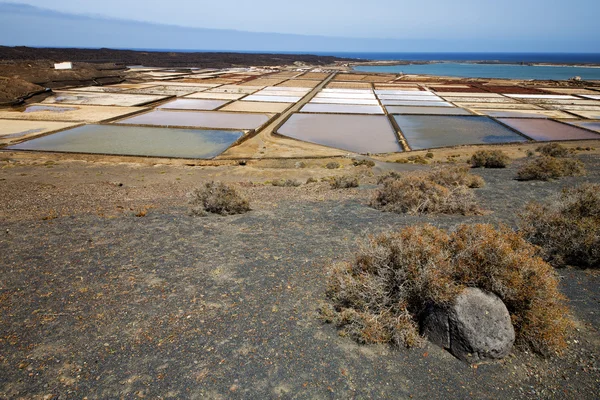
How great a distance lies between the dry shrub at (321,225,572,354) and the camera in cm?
504

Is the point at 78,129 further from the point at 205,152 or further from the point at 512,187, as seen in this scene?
the point at 512,187

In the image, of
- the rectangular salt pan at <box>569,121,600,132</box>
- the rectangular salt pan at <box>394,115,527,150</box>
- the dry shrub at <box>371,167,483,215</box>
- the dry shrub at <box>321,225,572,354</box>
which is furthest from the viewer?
the rectangular salt pan at <box>569,121,600,132</box>

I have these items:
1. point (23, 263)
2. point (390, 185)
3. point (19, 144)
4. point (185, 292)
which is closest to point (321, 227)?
point (390, 185)

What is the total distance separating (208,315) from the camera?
235 inches

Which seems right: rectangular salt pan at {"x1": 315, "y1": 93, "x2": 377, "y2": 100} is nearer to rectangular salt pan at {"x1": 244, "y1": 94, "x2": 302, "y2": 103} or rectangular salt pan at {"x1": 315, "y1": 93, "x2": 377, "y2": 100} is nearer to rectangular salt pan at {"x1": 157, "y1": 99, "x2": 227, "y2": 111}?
rectangular salt pan at {"x1": 244, "y1": 94, "x2": 302, "y2": 103}

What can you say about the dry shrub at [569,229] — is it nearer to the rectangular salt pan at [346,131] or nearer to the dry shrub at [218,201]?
the dry shrub at [218,201]

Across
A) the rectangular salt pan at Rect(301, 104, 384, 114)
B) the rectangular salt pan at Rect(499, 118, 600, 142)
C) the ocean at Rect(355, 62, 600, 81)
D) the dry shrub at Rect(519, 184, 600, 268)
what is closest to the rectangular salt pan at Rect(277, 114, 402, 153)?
the rectangular salt pan at Rect(301, 104, 384, 114)

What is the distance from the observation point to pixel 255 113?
36312mm

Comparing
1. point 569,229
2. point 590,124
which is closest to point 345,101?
point 590,124

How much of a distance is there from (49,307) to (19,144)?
76.6 feet

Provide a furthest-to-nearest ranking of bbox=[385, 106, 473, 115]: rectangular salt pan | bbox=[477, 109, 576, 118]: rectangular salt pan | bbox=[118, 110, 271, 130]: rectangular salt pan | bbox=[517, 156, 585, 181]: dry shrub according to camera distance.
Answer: bbox=[385, 106, 473, 115]: rectangular salt pan < bbox=[477, 109, 576, 118]: rectangular salt pan < bbox=[118, 110, 271, 130]: rectangular salt pan < bbox=[517, 156, 585, 181]: dry shrub

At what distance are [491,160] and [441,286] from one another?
15.5 meters

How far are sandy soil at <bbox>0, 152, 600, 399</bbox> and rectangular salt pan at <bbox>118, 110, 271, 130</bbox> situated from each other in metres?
20.2

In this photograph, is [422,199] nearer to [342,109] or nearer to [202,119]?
[202,119]
